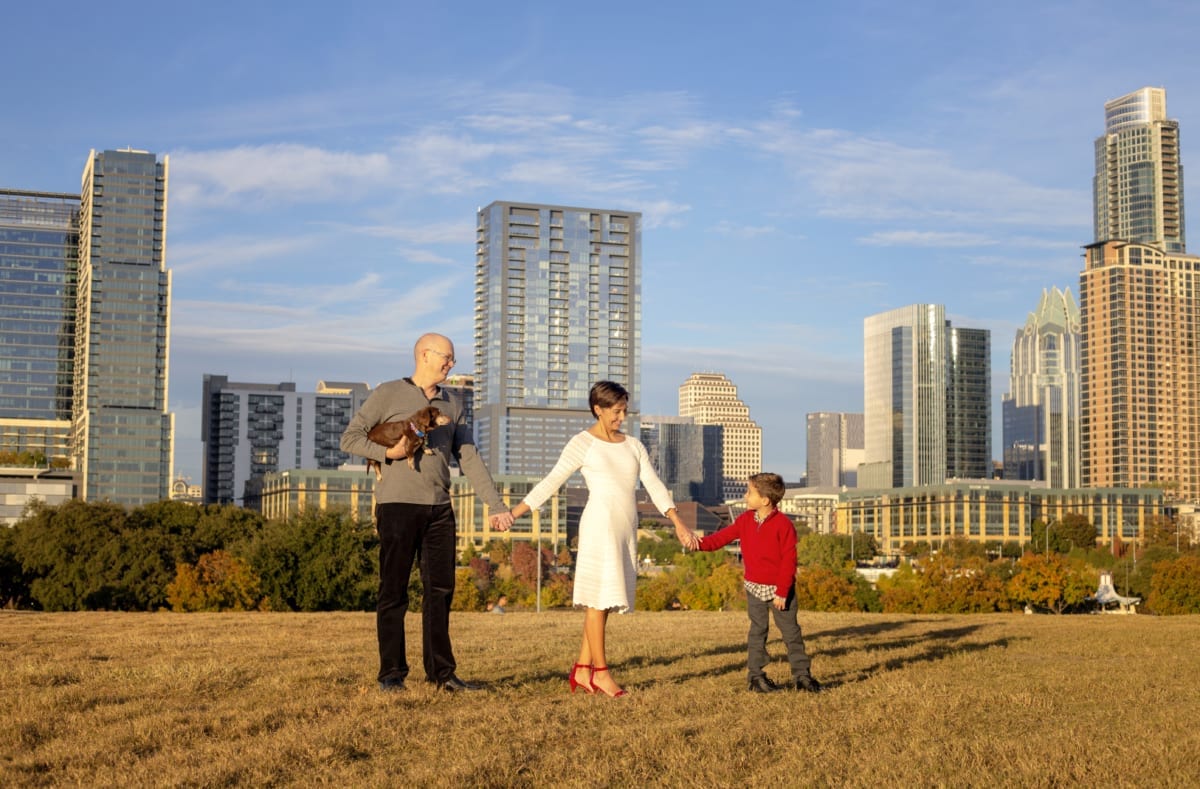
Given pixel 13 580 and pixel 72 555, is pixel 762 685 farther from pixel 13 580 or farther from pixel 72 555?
pixel 13 580

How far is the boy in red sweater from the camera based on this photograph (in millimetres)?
10273

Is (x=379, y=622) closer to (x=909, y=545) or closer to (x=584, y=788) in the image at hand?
(x=584, y=788)

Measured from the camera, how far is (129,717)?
7613 mm

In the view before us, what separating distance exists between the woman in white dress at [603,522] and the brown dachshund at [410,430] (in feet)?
2.80

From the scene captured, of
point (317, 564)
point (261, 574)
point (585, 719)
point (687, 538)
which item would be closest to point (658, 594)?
Answer: point (317, 564)

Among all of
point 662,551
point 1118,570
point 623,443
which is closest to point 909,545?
point 662,551

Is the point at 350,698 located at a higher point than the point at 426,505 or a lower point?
lower

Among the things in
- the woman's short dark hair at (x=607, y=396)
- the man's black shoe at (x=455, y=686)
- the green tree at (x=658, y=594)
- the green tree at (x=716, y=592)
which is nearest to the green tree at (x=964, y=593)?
the green tree at (x=716, y=592)

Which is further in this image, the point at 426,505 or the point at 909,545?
the point at 909,545

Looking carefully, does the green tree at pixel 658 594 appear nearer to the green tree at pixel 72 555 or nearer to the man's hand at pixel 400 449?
the green tree at pixel 72 555

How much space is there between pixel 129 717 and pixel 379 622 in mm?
2132

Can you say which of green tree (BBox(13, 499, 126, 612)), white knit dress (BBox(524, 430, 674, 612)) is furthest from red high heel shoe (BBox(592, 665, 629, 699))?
green tree (BBox(13, 499, 126, 612))

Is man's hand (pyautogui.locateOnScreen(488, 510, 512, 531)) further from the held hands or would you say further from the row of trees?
the row of trees

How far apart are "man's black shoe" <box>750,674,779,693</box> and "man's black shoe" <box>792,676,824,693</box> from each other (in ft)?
0.53
